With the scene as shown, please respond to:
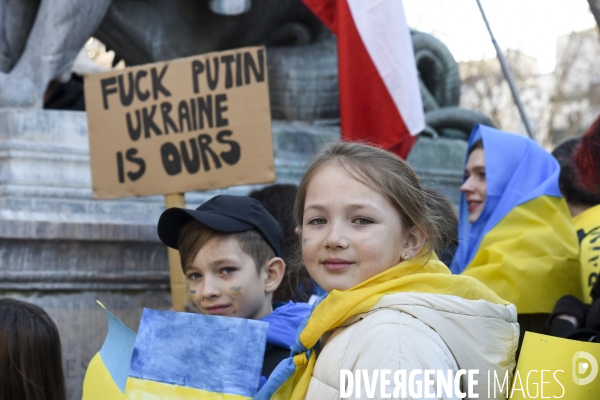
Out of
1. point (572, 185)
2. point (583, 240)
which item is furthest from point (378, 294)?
point (572, 185)

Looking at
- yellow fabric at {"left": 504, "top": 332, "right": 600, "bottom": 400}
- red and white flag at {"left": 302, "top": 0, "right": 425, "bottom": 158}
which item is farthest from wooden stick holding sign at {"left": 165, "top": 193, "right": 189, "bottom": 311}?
yellow fabric at {"left": 504, "top": 332, "right": 600, "bottom": 400}

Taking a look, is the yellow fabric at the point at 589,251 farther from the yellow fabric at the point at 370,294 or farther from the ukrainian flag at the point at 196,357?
the ukrainian flag at the point at 196,357

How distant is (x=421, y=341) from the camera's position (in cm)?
173

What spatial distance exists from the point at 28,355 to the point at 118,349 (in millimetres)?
373

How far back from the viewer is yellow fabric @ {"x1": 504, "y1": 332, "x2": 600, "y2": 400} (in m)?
1.88

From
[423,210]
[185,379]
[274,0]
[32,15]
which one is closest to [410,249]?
[423,210]

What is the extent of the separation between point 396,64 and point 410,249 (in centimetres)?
306

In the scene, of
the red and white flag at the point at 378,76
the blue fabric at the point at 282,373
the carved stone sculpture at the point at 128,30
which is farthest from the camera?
the red and white flag at the point at 378,76

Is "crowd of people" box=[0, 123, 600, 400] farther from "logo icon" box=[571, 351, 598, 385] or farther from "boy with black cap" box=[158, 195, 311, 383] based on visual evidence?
"logo icon" box=[571, 351, 598, 385]

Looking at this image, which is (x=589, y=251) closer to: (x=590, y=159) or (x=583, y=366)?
(x=590, y=159)

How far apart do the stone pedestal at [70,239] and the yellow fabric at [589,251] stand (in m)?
0.73

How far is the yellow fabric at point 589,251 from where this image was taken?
3.47 meters

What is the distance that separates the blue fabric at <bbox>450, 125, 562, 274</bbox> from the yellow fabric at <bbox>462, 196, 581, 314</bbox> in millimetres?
127

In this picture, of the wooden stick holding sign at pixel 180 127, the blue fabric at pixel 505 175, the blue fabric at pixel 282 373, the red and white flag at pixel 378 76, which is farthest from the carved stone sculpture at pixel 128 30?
the blue fabric at pixel 282 373
